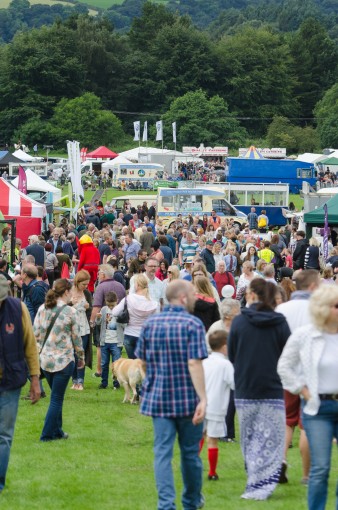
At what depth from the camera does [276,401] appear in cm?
866

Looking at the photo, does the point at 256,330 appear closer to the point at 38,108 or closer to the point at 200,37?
the point at 38,108

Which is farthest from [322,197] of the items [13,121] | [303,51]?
[303,51]

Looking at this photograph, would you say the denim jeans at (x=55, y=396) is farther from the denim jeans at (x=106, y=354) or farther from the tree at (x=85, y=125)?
the tree at (x=85, y=125)

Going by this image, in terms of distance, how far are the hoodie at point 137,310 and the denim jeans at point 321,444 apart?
594 centimetres

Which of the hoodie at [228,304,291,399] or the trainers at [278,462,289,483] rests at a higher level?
the hoodie at [228,304,291,399]

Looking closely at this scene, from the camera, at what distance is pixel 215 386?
9.61 metres

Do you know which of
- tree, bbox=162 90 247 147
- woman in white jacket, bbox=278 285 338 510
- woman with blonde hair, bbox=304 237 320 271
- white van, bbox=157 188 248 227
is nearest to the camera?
woman in white jacket, bbox=278 285 338 510

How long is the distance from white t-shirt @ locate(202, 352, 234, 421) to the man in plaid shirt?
75.4 inches

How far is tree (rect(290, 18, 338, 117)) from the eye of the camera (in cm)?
12581

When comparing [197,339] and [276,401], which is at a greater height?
[197,339]

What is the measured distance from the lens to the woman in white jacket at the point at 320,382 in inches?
281

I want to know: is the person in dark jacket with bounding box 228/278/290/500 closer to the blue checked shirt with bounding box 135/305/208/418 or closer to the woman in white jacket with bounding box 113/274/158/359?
the blue checked shirt with bounding box 135/305/208/418

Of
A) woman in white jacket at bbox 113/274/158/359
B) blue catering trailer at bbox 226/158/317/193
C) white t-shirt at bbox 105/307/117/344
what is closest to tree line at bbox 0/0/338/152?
blue catering trailer at bbox 226/158/317/193

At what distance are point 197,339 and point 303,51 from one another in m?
125
